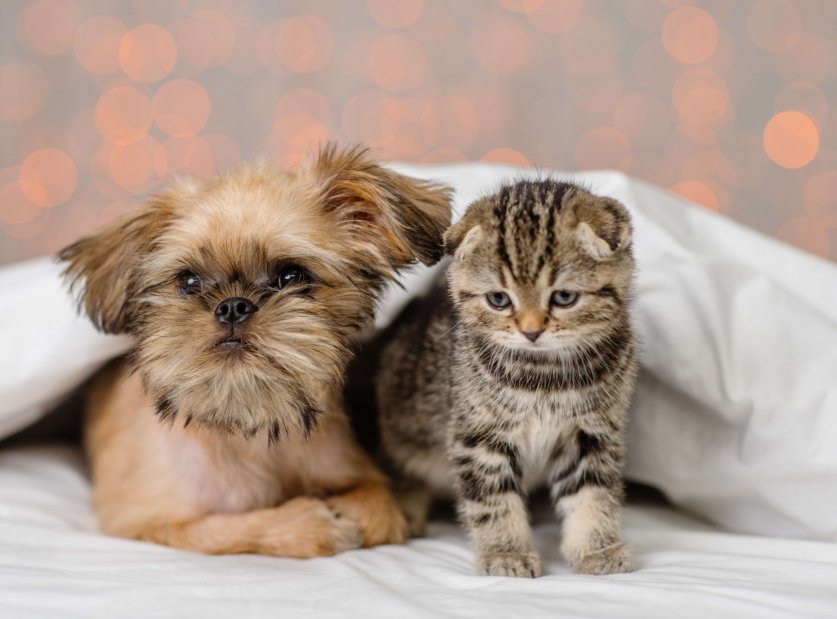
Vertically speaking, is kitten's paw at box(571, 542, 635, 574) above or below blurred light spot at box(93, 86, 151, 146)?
below

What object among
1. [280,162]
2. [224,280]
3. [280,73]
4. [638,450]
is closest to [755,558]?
[638,450]

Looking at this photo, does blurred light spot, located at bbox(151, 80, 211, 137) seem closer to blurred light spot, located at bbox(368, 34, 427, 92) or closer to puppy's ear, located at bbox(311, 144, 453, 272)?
blurred light spot, located at bbox(368, 34, 427, 92)

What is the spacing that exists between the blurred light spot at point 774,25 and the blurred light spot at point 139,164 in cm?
230

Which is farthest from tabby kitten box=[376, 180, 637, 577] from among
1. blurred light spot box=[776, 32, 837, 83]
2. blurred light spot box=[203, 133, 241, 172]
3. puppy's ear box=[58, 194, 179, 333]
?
blurred light spot box=[776, 32, 837, 83]

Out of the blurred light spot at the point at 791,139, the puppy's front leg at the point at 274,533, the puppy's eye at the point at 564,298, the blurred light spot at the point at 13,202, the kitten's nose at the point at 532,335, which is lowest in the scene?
the puppy's front leg at the point at 274,533

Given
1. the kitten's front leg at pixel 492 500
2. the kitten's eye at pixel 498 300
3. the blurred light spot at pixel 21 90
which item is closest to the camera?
the kitten's eye at pixel 498 300

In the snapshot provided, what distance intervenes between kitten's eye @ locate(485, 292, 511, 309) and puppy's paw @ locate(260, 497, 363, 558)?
56 cm

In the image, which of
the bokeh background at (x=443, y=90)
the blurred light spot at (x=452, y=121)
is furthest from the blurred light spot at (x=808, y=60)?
the blurred light spot at (x=452, y=121)

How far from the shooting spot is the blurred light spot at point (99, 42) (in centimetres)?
345

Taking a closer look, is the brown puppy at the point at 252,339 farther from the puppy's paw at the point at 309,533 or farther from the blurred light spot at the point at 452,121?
the blurred light spot at the point at 452,121

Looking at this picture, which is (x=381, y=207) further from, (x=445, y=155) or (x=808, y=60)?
(x=808, y=60)

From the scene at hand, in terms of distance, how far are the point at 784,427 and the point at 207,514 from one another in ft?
3.67

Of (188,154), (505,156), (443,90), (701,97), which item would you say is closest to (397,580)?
(505,156)

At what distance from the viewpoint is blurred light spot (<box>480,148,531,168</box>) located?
344 cm
